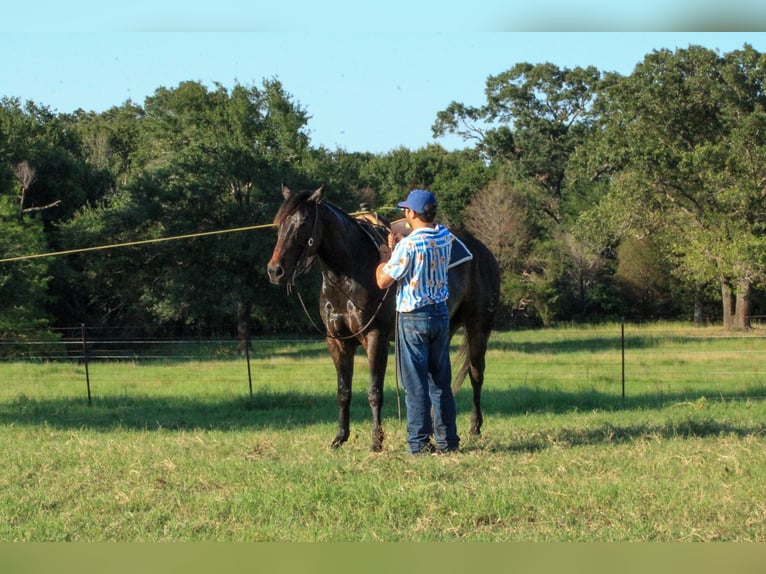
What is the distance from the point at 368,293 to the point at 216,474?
2.45 metres

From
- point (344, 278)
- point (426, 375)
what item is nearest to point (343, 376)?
point (344, 278)

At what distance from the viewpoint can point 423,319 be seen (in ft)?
23.0

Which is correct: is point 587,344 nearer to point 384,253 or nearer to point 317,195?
point 384,253

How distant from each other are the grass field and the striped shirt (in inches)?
54.0

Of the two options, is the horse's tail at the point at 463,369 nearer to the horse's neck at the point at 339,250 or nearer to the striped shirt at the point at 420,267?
the horse's neck at the point at 339,250

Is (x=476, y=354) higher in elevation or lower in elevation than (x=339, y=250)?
lower

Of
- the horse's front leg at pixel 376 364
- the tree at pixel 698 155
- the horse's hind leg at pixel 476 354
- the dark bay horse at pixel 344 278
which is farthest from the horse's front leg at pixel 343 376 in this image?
the tree at pixel 698 155

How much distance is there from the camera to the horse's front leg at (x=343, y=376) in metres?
8.38

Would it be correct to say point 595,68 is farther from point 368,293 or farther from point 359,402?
point 368,293

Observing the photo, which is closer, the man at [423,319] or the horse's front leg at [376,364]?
the man at [423,319]

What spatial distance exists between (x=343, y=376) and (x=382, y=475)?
8.14 ft

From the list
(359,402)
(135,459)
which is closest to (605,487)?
(135,459)

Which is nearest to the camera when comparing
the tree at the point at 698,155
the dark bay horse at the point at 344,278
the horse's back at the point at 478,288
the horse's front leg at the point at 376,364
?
the dark bay horse at the point at 344,278

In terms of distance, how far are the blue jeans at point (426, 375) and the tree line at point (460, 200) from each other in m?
18.0
